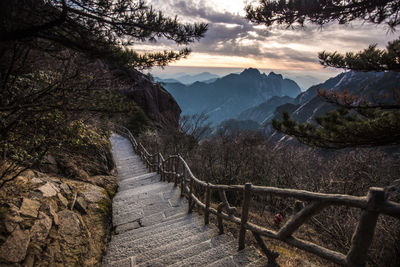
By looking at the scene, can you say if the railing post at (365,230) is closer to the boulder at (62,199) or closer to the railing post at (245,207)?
the railing post at (245,207)

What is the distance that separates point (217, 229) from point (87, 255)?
2.23 metres

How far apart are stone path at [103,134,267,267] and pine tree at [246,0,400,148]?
4400mm

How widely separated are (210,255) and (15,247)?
8.07 ft

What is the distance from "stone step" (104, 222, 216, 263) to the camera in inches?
137

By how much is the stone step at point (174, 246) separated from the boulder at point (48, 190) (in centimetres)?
204

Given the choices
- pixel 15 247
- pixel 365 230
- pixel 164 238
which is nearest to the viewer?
pixel 365 230

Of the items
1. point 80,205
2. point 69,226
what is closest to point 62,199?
point 80,205

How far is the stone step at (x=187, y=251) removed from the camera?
9.81ft

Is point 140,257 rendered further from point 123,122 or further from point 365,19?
point 123,122

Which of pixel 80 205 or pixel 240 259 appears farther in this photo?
pixel 80 205

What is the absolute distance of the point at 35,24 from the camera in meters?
2.79

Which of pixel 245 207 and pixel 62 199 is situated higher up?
pixel 245 207

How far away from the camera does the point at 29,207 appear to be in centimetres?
318

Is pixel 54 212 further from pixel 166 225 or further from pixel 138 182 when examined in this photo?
pixel 138 182
